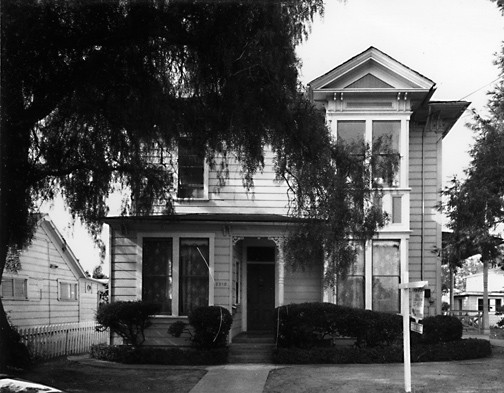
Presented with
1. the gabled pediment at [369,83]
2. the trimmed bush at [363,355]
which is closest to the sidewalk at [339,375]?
the trimmed bush at [363,355]

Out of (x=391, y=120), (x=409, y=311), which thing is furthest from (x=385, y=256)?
(x=409, y=311)

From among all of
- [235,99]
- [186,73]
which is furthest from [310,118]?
[186,73]

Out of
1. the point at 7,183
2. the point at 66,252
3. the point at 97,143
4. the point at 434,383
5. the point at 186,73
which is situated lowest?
the point at 434,383

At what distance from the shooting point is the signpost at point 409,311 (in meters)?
11.5

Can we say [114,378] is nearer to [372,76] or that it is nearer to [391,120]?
[391,120]

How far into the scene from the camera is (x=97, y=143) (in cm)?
1310

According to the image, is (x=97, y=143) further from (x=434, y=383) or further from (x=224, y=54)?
(x=434, y=383)

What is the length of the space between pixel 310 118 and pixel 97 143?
13.4ft

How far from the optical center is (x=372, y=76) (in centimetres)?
1897

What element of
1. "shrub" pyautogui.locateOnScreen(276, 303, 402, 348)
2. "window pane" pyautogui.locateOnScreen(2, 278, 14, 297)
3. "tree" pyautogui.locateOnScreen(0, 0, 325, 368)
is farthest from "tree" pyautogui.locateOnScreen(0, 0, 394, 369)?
"window pane" pyautogui.locateOnScreen(2, 278, 14, 297)

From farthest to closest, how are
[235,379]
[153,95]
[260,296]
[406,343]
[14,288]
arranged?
1. [14,288]
2. [260,296]
3. [235,379]
4. [153,95]
5. [406,343]

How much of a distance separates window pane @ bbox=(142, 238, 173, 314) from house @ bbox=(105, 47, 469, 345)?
3 cm

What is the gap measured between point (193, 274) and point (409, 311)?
762 centimetres

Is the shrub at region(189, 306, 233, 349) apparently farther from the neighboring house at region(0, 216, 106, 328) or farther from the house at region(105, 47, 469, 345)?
the neighboring house at region(0, 216, 106, 328)
